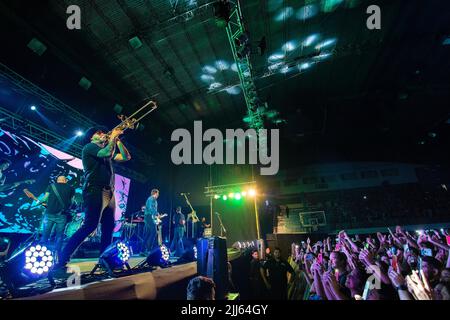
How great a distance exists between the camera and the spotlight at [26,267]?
1787 millimetres

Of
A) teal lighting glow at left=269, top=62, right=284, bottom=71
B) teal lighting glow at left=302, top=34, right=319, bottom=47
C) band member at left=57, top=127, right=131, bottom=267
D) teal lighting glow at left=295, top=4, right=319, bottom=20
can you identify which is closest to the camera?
band member at left=57, top=127, right=131, bottom=267

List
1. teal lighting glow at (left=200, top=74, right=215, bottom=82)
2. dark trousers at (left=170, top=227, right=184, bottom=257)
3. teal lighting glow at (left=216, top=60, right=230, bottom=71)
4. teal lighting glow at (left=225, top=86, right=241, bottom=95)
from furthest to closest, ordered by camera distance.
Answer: teal lighting glow at (left=225, top=86, right=241, bottom=95)
teal lighting glow at (left=200, top=74, right=215, bottom=82)
teal lighting glow at (left=216, top=60, right=230, bottom=71)
dark trousers at (left=170, top=227, right=184, bottom=257)

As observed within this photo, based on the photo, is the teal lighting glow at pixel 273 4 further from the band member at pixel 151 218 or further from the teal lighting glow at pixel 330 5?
the band member at pixel 151 218

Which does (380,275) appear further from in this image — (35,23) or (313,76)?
(313,76)

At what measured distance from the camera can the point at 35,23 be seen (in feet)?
15.8

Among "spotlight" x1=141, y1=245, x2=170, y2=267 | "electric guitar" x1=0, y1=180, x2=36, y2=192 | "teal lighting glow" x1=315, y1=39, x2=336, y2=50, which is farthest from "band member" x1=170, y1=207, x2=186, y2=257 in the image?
"teal lighting glow" x1=315, y1=39, x2=336, y2=50

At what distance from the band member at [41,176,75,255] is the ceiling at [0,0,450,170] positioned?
3.43m

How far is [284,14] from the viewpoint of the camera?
6.11 m

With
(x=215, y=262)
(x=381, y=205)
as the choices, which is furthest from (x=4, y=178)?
(x=381, y=205)

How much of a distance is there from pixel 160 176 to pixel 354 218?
39.3 ft

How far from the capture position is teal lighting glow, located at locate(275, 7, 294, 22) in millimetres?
5984

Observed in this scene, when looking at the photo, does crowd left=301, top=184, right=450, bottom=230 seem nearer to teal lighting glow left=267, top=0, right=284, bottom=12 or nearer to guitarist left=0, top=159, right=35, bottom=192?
teal lighting glow left=267, top=0, right=284, bottom=12

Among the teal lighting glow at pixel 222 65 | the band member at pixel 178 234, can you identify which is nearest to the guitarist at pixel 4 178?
the band member at pixel 178 234
